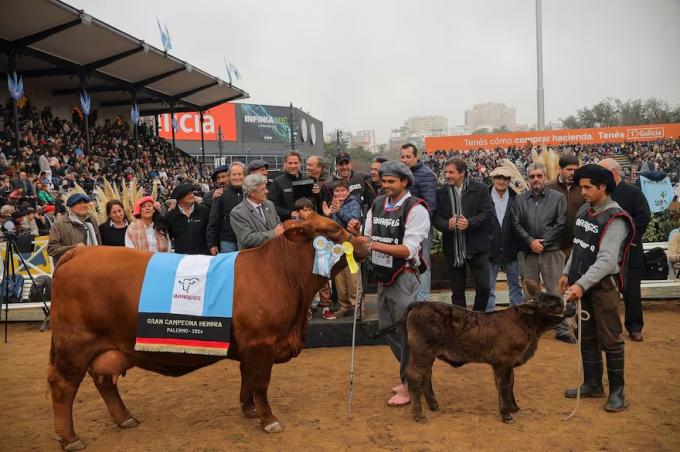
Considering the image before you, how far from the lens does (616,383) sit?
4.89 meters

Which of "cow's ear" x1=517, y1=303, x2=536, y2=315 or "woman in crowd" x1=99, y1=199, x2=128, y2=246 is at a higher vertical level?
"woman in crowd" x1=99, y1=199, x2=128, y2=246

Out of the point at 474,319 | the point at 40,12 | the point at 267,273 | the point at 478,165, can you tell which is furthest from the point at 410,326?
the point at 478,165

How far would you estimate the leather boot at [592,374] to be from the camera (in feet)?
16.9

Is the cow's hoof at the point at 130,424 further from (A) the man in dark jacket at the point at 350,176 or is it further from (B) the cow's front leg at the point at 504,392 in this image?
(A) the man in dark jacket at the point at 350,176

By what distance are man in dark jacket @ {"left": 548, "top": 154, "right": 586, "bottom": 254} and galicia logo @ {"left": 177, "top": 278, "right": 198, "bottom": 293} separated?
481 centimetres

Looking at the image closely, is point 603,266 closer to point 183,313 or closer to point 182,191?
point 183,313

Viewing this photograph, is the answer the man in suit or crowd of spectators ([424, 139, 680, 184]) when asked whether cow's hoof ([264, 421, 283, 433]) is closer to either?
the man in suit

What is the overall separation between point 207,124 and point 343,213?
46464mm

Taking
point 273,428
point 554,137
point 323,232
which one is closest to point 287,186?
point 323,232

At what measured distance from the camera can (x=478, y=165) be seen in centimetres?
2842

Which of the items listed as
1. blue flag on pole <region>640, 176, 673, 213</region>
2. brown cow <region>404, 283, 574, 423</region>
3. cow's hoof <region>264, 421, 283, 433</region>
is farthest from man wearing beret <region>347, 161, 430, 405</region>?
blue flag on pole <region>640, 176, 673, 213</region>

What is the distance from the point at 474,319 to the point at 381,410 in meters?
1.19

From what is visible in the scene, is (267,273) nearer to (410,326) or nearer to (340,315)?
(410,326)

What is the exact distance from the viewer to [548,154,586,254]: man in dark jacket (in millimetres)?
7168
